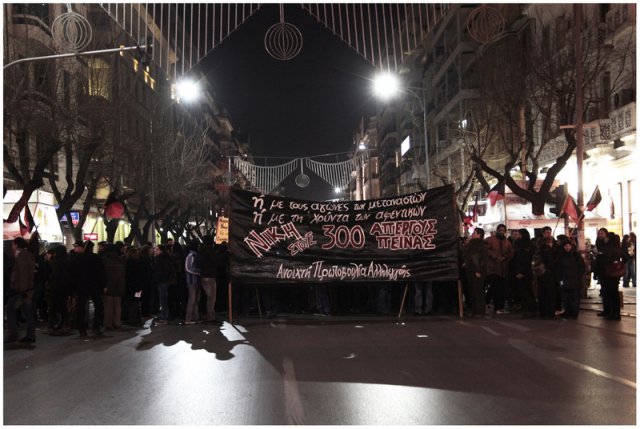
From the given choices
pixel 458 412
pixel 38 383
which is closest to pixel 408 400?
pixel 458 412

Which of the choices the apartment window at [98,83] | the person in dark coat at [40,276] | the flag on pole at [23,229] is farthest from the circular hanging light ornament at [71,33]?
the person in dark coat at [40,276]

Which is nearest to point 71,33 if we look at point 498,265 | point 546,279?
point 498,265

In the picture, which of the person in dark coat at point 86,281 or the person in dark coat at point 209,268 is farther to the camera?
the person in dark coat at point 209,268

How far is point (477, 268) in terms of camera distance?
1379cm

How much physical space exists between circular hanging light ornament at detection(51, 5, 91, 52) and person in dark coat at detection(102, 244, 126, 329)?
5897 mm

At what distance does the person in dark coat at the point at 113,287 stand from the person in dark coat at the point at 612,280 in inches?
371

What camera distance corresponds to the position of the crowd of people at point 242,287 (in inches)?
484

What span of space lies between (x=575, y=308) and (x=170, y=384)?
8768mm

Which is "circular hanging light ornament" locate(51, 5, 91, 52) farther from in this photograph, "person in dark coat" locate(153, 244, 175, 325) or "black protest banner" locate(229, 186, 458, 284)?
"black protest banner" locate(229, 186, 458, 284)

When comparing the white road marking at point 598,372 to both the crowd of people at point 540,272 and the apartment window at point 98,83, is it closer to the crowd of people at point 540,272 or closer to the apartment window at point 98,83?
the crowd of people at point 540,272

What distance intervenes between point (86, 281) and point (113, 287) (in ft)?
3.70

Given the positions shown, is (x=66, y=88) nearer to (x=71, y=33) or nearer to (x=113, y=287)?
(x=71, y=33)

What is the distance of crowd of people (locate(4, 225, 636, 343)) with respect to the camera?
12297 millimetres

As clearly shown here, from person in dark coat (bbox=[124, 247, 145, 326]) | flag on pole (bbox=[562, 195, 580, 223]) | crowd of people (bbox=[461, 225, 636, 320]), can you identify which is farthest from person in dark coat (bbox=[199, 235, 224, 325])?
flag on pole (bbox=[562, 195, 580, 223])
